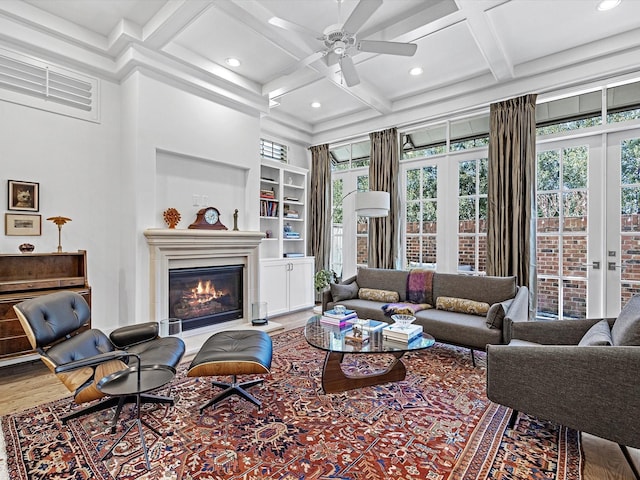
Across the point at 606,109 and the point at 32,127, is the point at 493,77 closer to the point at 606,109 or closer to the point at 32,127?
the point at 606,109

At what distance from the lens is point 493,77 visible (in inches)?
159

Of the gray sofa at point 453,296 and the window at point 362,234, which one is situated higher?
the window at point 362,234

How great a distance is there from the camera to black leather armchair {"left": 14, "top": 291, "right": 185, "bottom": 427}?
1987 millimetres

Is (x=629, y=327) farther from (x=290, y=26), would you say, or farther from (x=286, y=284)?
(x=286, y=284)

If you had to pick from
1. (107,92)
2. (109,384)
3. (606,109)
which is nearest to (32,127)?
(107,92)

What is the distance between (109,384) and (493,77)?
4.82m

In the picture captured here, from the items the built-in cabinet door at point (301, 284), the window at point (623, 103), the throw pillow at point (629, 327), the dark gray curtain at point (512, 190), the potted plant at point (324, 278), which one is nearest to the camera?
the throw pillow at point (629, 327)

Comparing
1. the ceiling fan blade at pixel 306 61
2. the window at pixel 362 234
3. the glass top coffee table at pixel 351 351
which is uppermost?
the ceiling fan blade at pixel 306 61

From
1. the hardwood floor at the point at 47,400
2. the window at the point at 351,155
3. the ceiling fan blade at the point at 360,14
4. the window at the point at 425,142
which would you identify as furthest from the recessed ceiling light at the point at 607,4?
the hardwood floor at the point at 47,400

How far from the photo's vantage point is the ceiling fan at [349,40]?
92.2 inches

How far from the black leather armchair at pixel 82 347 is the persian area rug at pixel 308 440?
9.2 inches

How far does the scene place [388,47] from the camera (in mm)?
2682

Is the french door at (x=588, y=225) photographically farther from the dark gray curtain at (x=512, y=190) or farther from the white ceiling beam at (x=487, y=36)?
the white ceiling beam at (x=487, y=36)

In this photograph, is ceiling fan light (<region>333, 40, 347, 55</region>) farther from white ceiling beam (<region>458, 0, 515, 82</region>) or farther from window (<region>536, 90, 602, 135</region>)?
window (<region>536, 90, 602, 135</region>)
